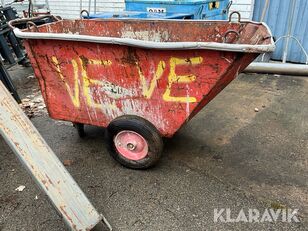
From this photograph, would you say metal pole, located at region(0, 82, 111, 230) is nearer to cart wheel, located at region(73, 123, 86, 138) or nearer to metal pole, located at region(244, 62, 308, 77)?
cart wheel, located at region(73, 123, 86, 138)

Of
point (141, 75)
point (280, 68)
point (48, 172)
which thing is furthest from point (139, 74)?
point (280, 68)

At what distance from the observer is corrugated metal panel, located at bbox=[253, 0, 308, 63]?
16.5 ft

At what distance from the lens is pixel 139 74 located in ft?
7.95

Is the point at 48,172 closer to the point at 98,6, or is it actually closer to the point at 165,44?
the point at 165,44

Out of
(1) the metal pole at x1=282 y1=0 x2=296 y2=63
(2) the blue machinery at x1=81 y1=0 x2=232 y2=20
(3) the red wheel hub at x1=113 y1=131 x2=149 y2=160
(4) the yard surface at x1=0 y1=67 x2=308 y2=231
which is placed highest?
(2) the blue machinery at x1=81 y1=0 x2=232 y2=20

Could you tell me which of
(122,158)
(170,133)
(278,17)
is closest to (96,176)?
(122,158)

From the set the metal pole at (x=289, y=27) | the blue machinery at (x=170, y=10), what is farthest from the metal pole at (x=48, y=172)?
the metal pole at (x=289, y=27)

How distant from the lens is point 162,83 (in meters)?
2.38

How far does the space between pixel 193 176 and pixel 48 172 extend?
1.29 meters

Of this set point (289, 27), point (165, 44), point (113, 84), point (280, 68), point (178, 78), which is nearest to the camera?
point (165, 44)

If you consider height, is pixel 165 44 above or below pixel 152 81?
above

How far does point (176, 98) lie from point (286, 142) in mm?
1539

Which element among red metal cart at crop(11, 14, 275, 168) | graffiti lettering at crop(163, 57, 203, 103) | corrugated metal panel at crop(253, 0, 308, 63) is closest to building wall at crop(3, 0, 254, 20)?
corrugated metal panel at crop(253, 0, 308, 63)

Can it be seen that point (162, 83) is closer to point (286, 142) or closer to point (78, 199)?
point (78, 199)
